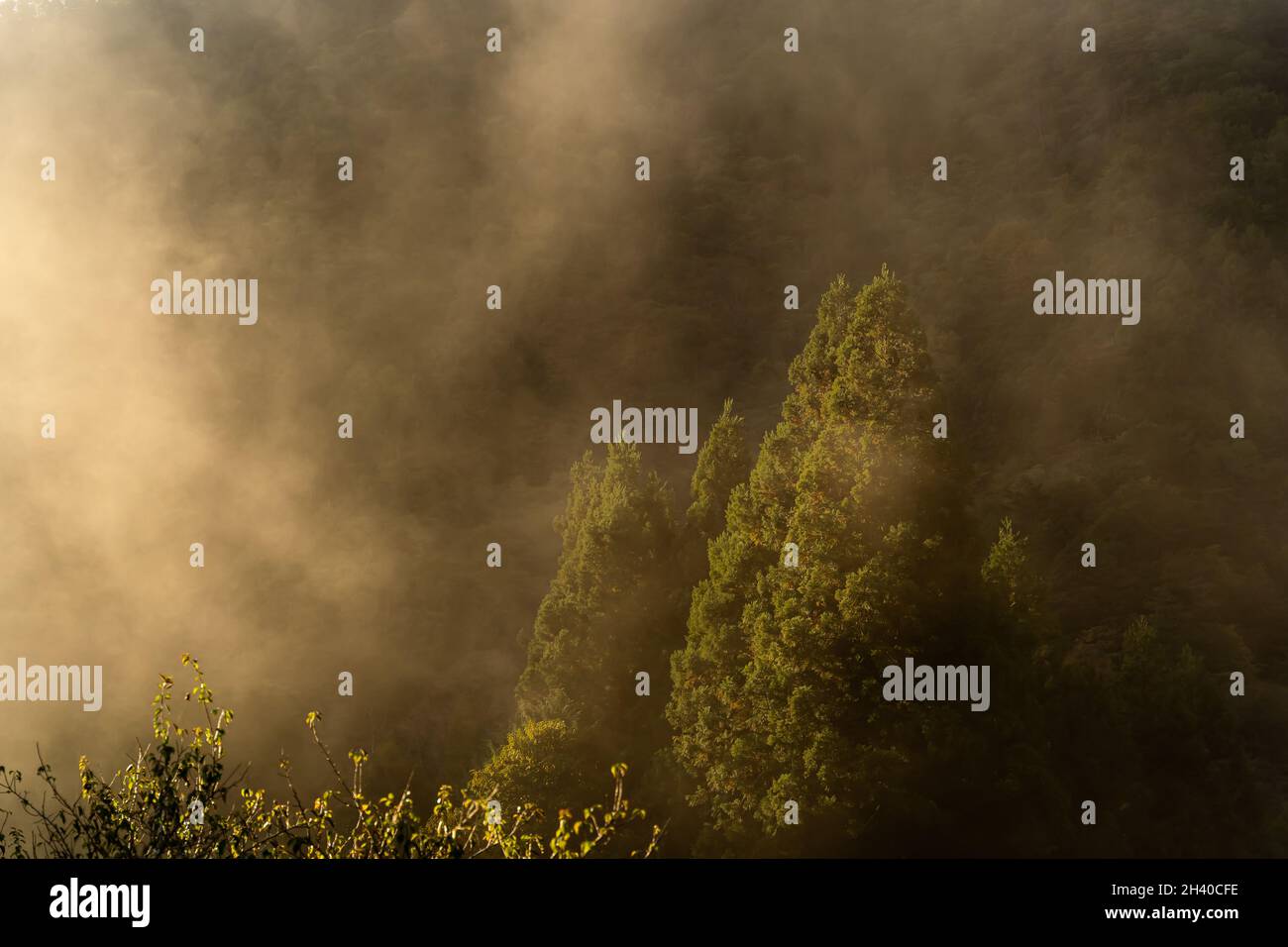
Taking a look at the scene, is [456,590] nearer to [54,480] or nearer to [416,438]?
[416,438]

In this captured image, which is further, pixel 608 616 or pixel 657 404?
pixel 657 404

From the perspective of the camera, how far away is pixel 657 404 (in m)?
→ 60.9

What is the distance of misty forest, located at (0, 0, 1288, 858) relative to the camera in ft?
72.0

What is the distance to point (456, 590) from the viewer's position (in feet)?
164

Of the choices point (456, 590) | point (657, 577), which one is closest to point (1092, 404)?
point (456, 590)

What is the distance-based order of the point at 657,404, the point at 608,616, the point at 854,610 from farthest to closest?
the point at 657,404 → the point at 608,616 → the point at 854,610

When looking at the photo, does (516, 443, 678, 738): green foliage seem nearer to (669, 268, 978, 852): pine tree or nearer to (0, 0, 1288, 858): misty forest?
(0, 0, 1288, 858): misty forest

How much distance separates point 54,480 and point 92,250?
17.3 metres

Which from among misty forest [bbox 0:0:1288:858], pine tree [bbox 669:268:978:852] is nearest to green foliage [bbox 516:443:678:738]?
misty forest [bbox 0:0:1288:858]

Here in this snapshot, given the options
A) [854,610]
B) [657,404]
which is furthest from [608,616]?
[657,404]

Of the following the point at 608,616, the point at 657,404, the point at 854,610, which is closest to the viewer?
the point at 854,610

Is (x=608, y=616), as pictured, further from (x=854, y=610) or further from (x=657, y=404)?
(x=657, y=404)

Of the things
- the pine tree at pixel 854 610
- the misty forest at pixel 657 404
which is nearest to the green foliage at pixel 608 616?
the misty forest at pixel 657 404
